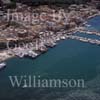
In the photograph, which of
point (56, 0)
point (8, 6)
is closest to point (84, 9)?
point (56, 0)

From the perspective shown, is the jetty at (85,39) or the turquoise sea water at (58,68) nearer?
the turquoise sea water at (58,68)

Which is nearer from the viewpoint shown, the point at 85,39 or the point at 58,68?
the point at 58,68

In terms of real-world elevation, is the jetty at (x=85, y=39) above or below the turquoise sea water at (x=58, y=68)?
above

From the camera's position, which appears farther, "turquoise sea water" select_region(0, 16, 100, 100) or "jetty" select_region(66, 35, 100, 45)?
"jetty" select_region(66, 35, 100, 45)

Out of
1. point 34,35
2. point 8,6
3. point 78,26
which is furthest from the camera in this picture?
point 8,6

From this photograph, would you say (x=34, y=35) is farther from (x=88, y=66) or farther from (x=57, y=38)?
(x=88, y=66)

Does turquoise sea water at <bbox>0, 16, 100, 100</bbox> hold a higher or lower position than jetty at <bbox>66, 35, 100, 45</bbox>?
lower

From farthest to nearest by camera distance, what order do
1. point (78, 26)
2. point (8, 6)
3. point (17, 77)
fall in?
point (8, 6) → point (78, 26) → point (17, 77)

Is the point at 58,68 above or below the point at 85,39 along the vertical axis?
below
